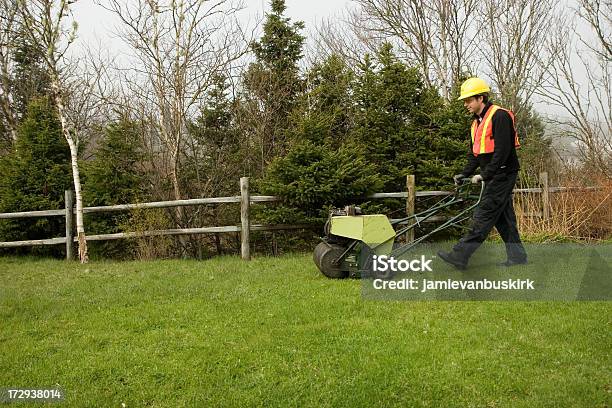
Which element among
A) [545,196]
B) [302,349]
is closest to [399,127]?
[545,196]

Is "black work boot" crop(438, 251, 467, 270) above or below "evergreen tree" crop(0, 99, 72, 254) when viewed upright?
below

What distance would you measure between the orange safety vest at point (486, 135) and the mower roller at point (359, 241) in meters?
0.40

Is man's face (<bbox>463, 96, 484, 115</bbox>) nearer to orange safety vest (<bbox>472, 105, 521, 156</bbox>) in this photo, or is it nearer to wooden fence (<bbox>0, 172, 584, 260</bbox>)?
orange safety vest (<bbox>472, 105, 521, 156</bbox>)

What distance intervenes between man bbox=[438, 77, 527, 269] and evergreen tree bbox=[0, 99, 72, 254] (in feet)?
26.7

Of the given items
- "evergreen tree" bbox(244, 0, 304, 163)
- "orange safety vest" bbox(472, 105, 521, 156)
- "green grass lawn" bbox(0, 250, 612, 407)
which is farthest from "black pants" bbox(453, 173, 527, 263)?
"evergreen tree" bbox(244, 0, 304, 163)

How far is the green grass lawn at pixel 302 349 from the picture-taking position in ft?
10.5

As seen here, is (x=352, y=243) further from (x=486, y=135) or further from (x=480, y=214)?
(x=486, y=135)

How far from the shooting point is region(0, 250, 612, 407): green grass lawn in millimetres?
3203

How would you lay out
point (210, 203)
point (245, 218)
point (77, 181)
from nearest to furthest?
point (245, 218) → point (77, 181) → point (210, 203)

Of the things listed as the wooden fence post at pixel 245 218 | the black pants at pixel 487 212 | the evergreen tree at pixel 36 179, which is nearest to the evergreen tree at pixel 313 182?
the wooden fence post at pixel 245 218

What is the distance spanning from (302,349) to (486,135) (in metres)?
3.22

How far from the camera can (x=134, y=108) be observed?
10.7 m

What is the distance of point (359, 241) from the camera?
19.1 feet

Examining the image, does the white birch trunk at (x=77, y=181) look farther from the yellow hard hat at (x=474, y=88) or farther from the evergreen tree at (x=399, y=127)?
the yellow hard hat at (x=474, y=88)
